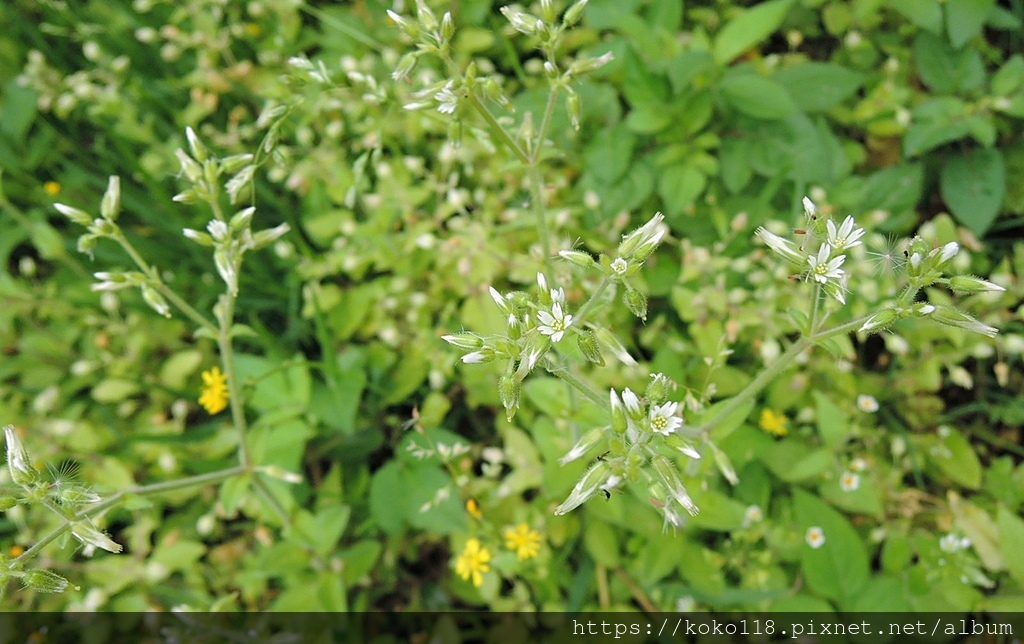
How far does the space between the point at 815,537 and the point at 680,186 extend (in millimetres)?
1518

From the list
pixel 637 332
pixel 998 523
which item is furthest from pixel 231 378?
pixel 998 523

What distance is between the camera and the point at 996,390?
318 cm

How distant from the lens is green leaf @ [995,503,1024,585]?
2445mm

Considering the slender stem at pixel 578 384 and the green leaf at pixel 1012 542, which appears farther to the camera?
the green leaf at pixel 1012 542

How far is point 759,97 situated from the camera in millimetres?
2857

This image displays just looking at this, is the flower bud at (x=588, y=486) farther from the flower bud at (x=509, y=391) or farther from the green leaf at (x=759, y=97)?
the green leaf at (x=759, y=97)

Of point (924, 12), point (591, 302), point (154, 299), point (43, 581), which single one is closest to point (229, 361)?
point (154, 299)

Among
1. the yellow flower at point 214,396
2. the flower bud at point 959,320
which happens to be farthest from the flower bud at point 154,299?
the flower bud at point 959,320

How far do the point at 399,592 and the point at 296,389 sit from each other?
3.60 ft

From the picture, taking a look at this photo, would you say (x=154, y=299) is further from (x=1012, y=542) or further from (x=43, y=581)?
(x=1012, y=542)

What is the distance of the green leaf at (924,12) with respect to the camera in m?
2.85

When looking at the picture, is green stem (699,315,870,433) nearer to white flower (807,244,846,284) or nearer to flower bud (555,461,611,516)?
white flower (807,244,846,284)

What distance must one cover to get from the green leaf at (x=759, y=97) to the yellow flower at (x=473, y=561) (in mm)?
2080

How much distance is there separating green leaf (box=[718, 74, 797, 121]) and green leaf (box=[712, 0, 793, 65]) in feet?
0.45
